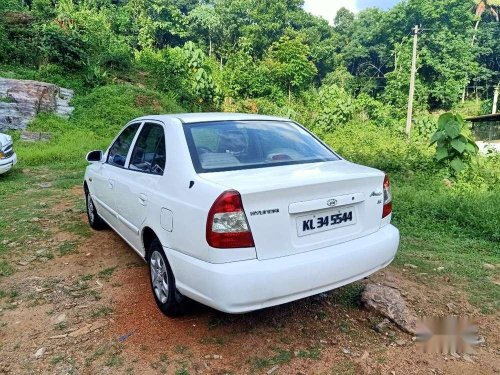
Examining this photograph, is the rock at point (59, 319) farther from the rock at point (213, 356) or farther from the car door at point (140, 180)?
the rock at point (213, 356)

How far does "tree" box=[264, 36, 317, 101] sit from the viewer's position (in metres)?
28.8

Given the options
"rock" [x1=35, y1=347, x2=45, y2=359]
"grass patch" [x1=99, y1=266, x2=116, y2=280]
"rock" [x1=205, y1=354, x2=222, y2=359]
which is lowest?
"rock" [x1=35, y1=347, x2=45, y2=359]

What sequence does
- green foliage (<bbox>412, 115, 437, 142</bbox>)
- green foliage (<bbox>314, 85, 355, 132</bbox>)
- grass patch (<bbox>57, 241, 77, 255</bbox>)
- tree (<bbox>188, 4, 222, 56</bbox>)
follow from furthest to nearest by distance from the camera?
tree (<bbox>188, 4, 222, 56</bbox>)
green foliage (<bbox>314, 85, 355, 132</bbox>)
green foliage (<bbox>412, 115, 437, 142</bbox>)
grass patch (<bbox>57, 241, 77, 255</bbox>)

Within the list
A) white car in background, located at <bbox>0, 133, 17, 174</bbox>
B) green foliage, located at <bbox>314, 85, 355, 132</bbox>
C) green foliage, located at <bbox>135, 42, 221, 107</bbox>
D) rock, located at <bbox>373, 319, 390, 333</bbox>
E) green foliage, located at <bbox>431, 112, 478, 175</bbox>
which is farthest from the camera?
green foliage, located at <bbox>314, 85, 355, 132</bbox>

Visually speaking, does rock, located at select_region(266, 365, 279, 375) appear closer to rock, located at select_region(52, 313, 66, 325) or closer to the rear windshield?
the rear windshield

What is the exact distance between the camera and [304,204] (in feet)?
7.75

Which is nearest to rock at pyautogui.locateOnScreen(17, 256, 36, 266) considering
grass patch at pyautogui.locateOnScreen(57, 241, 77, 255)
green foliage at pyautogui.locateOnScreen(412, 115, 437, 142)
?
grass patch at pyautogui.locateOnScreen(57, 241, 77, 255)

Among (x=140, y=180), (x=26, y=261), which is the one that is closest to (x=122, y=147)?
(x=140, y=180)

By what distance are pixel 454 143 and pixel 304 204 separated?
7.53 m

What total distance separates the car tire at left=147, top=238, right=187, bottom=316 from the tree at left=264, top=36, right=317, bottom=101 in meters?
27.1

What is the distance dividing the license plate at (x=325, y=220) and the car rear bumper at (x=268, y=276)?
0.43 feet

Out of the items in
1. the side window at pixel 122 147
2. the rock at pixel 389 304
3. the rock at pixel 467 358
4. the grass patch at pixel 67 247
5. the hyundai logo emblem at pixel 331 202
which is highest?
the side window at pixel 122 147

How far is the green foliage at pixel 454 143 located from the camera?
333 inches

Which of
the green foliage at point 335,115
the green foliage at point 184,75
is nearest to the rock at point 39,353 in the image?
the green foliage at point 184,75
